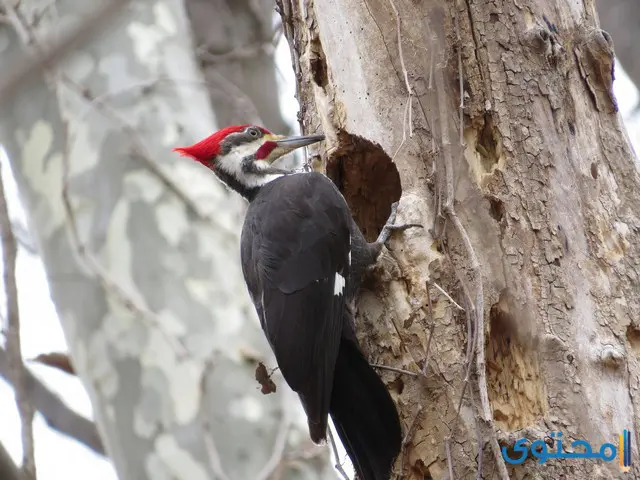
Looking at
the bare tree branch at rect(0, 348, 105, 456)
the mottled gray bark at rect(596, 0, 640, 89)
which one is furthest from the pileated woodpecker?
the mottled gray bark at rect(596, 0, 640, 89)

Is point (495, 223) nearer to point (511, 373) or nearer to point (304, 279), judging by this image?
point (511, 373)

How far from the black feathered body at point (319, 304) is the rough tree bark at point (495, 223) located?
0.30 ft

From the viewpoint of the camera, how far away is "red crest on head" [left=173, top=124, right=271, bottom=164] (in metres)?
3.69

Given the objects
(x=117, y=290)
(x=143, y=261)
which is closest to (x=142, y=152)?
(x=143, y=261)

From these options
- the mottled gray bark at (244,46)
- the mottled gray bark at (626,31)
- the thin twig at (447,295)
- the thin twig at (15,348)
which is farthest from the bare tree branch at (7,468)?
the mottled gray bark at (244,46)

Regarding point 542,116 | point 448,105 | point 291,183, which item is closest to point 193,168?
point 291,183

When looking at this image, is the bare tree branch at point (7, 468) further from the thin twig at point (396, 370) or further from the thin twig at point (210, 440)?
the thin twig at point (210, 440)

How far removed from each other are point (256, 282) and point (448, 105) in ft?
2.92

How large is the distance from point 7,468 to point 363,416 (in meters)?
1.35

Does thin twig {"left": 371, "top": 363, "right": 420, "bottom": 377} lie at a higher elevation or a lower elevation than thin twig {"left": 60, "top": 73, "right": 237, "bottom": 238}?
lower

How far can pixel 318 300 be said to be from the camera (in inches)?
120

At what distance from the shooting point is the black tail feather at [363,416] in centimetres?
279

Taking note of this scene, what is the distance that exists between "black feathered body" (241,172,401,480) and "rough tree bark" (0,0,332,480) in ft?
1.69

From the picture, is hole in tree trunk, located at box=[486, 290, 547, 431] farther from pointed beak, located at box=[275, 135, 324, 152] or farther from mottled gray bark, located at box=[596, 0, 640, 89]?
mottled gray bark, located at box=[596, 0, 640, 89]
